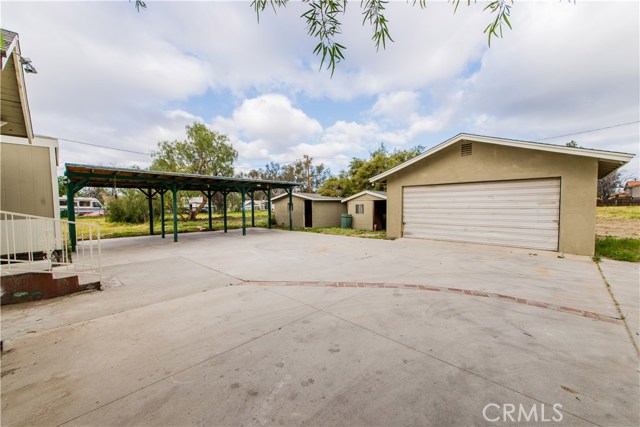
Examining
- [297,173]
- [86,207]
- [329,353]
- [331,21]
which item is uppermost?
[297,173]

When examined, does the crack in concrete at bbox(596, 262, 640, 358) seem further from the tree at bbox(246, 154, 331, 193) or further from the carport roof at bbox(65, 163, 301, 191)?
the tree at bbox(246, 154, 331, 193)

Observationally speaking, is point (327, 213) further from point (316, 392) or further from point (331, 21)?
point (316, 392)

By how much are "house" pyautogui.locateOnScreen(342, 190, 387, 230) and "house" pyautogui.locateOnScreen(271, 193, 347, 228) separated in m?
1.57

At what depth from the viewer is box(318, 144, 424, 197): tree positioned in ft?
74.7

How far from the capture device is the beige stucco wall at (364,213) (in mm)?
14277

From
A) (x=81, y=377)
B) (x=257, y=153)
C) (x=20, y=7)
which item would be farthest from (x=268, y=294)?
(x=257, y=153)

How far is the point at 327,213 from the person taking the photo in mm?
16281

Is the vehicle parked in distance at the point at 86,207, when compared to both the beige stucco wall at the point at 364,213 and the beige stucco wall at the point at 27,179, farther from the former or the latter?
the beige stucco wall at the point at 364,213

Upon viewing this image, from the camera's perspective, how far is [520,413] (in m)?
1.57

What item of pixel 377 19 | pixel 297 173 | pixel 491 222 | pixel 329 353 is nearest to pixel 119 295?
pixel 329 353

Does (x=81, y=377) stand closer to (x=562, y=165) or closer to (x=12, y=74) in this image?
(x=12, y=74)

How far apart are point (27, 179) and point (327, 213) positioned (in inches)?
516

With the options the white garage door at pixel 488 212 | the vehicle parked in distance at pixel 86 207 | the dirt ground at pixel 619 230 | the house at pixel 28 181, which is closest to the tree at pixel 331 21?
the house at pixel 28 181

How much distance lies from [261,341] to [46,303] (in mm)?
3581
